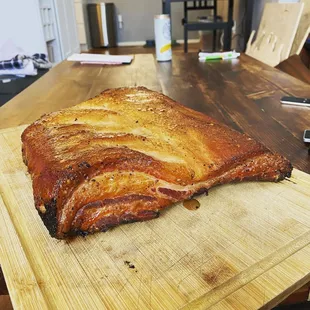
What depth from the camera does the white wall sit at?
116 inches

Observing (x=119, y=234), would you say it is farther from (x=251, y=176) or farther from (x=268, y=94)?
(x=268, y=94)

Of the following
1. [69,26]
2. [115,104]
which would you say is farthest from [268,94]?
[69,26]

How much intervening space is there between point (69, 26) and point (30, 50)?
1.33m

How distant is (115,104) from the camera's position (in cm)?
74

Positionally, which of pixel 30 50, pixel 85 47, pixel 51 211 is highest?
pixel 51 211

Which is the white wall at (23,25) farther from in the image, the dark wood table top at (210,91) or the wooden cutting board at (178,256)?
the wooden cutting board at (178,256)

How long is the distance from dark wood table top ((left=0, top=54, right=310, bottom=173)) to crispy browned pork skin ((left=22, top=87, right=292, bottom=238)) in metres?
0.16

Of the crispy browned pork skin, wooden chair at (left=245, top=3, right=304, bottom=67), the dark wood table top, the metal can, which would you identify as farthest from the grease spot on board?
wooden chair at (left=245, top=3, right=304, bottom=67)

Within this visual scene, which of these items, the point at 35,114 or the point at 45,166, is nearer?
the point at 45,166

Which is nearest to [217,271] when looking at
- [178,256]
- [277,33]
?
[178,256]

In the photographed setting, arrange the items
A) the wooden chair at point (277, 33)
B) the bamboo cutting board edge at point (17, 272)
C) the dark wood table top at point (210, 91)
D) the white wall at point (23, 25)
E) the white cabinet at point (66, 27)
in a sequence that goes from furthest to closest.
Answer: the white cabinet at point (66, 27), the white wall at point (23, 25), the wooden chair at point (277, 33), the dark wood table top at point (210, 91), the bamboo cutting board edge at point (17, 272)

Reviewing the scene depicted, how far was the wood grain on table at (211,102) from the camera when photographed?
435mm

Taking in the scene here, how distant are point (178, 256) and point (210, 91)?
83 centimetres

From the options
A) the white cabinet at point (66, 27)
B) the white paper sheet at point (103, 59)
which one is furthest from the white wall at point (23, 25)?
the white paper sheet at point (103, 59)
